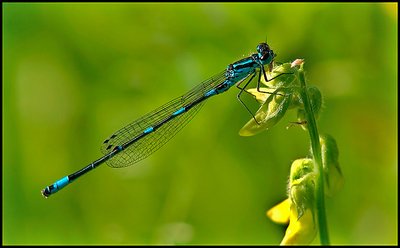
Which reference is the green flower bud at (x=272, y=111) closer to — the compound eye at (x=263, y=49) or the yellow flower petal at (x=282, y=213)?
the yellow flower petal at (x=282, y=213)

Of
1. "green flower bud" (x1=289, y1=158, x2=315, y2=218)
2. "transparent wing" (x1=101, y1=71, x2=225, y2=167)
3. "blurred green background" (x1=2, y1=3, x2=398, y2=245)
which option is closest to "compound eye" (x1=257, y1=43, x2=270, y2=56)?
"transparent wing" (x1=101, y1=71, x2=225, y2=167)

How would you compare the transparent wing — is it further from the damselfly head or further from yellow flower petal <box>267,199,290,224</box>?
yellow flower petal <box>267,199,290,224</box>

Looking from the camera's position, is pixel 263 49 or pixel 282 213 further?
pixel 263 49

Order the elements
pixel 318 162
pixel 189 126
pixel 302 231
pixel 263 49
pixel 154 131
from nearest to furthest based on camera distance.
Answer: pixel 318 162, pixel 302 231, pixel 263 49, pixel 154 131, pixel 189 126

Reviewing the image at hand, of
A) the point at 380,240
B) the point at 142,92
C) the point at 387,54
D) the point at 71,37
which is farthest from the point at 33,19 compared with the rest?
the point at 380,240

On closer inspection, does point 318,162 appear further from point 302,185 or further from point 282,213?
Result: point 282,213

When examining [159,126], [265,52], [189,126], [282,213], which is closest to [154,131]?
[159,126]
